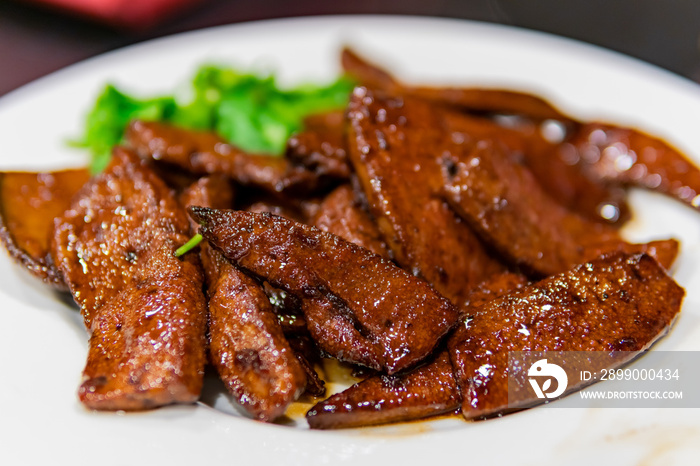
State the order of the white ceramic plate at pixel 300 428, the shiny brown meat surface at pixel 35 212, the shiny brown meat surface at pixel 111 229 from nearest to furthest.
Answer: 1. the white ceramic plate at pixel 300 428
2. the shiny brown meat surface at pixel 111 229
3. the shiny brown meat surface at pixel 35 212

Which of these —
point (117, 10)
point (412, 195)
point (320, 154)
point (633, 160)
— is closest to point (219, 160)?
point (320, 154)

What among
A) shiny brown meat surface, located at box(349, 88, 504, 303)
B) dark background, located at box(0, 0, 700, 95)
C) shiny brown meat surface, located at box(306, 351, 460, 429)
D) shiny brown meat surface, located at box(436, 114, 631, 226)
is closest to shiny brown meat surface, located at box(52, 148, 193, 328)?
shiny brown meat surface, located at box(349, 88, 504, 303)

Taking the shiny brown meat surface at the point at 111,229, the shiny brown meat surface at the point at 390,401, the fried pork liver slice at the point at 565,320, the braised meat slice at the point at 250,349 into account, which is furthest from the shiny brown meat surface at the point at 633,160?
the shiny brown meat surface at the point at 111,229

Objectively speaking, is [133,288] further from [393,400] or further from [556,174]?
[556,174]

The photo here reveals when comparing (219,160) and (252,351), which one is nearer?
(252,351)

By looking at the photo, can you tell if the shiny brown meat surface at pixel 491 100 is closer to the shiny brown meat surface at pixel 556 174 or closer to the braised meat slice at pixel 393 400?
the shiny brown meat surface at pixel 556 174

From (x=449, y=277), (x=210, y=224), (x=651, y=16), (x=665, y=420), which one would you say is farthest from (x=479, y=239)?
(x=651, y=16)

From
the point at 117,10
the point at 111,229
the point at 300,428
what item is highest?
the point at 117,10

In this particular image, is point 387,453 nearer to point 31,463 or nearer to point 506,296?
point 506,296
